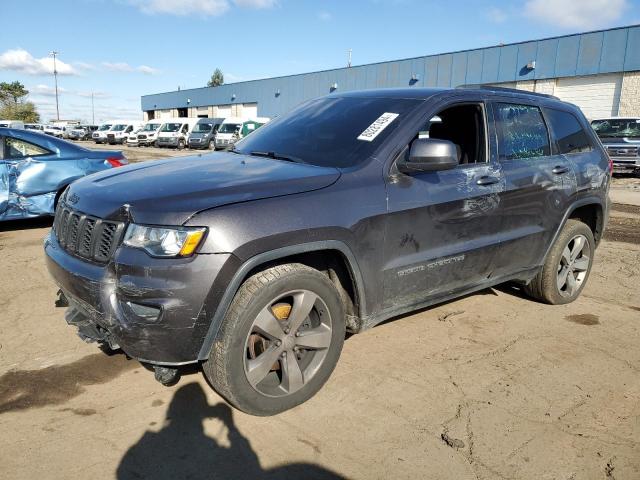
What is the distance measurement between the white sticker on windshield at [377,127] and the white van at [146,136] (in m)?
36.6

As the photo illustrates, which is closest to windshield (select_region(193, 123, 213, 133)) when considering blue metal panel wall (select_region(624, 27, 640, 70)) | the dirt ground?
blue metal panel wall (select_region(624, 27, 640, 70))

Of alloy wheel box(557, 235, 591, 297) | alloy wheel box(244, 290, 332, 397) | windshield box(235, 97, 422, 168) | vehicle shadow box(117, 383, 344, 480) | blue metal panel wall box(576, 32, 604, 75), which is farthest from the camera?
blue metal panel wall box(576, 32, 604, 75)

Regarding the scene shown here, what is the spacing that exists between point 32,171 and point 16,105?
8192 cm

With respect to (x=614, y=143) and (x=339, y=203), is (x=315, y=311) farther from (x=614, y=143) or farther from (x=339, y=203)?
(x=614, y=143)

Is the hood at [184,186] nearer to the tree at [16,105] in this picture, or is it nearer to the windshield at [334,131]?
the windshield at [334,131]

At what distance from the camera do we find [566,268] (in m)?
4.59

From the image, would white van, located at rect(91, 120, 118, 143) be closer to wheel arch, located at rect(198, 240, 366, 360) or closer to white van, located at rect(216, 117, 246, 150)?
white van, located at rect(216, 117, 246, 150)

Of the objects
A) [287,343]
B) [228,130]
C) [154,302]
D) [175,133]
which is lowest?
[287,343]

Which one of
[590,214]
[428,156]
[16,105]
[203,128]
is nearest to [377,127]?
[428,156]

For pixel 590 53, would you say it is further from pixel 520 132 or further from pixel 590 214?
pixel 520 132

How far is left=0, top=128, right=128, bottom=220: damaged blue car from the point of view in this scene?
6629 millimetres

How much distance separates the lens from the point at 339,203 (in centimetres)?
279

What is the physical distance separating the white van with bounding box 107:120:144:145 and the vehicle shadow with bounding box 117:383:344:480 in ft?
144

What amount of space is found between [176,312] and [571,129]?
388 centimetres
